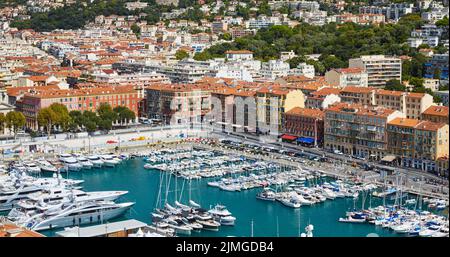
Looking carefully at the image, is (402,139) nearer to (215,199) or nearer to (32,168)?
(215,199)

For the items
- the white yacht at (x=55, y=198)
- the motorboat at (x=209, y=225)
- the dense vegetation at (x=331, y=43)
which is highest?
the dense vegetation at (x=331, y=43)

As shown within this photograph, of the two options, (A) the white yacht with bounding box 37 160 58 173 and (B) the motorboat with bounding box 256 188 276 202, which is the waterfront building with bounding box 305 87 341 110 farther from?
(A) the white yacht with bounding box 37 160 58 173

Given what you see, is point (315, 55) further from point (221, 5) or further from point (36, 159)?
point (221, 5)

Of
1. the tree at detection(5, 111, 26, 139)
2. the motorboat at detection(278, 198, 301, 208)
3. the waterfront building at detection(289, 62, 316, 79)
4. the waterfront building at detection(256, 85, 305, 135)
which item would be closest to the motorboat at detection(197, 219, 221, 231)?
the motorboat at detection(278, 198, 301, 208)

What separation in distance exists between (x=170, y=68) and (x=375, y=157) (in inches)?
232

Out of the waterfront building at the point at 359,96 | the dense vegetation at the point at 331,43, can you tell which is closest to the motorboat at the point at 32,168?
the waterfront building at the point at 359,96

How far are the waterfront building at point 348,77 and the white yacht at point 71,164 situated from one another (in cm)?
478

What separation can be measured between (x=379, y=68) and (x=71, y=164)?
6085 millimetres

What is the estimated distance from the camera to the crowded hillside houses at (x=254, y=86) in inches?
336

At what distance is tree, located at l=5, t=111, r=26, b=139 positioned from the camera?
10.1m

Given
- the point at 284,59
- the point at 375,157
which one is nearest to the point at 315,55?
the point at 284,59

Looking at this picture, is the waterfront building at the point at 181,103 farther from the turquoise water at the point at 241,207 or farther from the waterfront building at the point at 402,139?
the waterfront building at the point at 402,139

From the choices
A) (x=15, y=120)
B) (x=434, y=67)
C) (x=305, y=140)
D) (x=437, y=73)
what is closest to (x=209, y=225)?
(x=305, y=140)

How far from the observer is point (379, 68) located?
1285 centimetres
